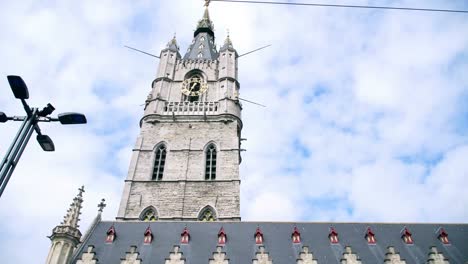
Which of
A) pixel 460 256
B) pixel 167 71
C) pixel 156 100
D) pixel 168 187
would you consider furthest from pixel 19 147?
pixel 167 71

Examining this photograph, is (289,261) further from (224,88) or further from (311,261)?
(224,88)

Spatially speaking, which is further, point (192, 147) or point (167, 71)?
point (167, 71)

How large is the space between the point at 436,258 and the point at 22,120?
1434 cm

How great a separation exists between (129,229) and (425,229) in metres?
13.1

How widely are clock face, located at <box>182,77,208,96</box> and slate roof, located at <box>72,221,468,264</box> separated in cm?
1464

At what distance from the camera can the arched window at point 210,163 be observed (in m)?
25.0

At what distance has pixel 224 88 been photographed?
30.3 m

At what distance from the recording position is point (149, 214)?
74.9 feet

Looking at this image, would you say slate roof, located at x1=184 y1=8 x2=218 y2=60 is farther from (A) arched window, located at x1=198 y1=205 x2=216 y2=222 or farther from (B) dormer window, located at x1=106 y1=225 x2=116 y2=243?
(B) dormer window, located at x1=106 y1=225 x2=116 y2=243

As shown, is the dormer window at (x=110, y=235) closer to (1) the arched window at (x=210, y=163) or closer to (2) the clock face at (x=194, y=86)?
(1) the arched window at (x=210, y=163)

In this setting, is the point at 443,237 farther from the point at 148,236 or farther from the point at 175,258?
the point at 148,236

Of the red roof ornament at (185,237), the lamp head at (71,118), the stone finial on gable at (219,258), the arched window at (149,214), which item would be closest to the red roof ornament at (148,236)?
the red roof ornament at (185,237)

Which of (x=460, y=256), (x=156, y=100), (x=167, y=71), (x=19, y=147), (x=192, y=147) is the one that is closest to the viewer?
(x=19, y=147)

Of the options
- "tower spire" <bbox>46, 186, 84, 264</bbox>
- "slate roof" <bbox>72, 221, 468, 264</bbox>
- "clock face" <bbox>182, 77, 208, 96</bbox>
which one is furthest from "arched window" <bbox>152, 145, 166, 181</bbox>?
"tower spire" <bbox>46, 186, 84, 264</bbox>
